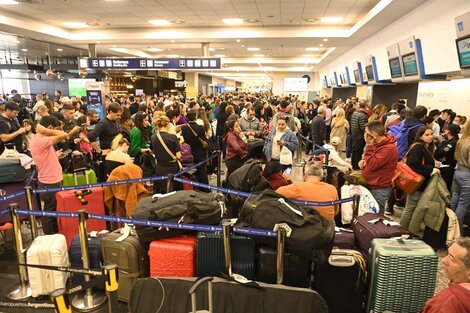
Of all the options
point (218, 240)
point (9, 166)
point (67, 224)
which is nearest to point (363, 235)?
point (218, 240)

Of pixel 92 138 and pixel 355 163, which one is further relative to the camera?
pixel 355 163

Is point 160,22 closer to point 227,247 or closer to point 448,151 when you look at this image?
point 448,151

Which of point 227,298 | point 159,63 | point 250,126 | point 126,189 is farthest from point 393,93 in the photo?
point 227,298

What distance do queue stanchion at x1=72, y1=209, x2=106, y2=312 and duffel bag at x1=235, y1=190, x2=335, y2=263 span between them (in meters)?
1.36

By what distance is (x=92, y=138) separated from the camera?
582 centimetres

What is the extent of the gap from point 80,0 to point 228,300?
8957 millimetres

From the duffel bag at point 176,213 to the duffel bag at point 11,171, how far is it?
8.71 feet

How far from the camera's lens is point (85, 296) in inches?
119

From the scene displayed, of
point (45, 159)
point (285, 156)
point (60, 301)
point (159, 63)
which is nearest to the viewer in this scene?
point (60, 301)

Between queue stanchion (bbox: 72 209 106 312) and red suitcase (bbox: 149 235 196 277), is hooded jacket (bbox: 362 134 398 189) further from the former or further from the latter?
queue stanchion (bbox: 72 209 106 312)

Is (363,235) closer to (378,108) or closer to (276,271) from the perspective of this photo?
(276,271)

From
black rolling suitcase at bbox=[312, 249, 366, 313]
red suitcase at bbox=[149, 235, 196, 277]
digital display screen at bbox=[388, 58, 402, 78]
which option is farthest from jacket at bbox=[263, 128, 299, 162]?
digital display screen at bbox=[388, 58, 402, 78]

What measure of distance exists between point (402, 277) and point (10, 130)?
21.2 feet

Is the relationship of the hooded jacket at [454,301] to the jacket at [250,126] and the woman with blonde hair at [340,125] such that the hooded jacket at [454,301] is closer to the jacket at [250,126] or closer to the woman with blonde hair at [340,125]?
the jacket at [250,126]
